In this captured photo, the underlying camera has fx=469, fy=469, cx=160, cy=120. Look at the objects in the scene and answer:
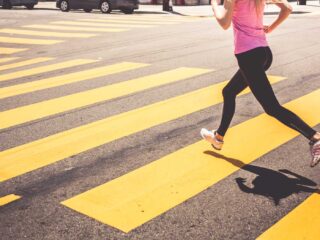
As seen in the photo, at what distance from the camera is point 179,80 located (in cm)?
791

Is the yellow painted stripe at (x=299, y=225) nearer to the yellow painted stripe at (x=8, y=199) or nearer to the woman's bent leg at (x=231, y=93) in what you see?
the woman's bent leg at (x=231, y=93)

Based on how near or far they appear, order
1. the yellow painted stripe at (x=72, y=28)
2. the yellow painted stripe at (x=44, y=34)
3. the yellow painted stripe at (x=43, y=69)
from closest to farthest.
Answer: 1. the yellow painted stripe at (x=43, y=69)
2. the yellow painted stripe at (x=44, y=34)
3. the yellow painted stripe at (x=72, y=28)

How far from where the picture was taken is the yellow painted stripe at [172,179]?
348cm

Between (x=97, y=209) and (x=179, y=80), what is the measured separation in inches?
183

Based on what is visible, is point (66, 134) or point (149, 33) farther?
point (149, 33)

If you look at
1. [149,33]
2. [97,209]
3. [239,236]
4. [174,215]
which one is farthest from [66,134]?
[149,33]

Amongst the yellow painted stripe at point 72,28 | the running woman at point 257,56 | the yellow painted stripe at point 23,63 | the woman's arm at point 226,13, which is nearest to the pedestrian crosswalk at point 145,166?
the running woman at point 257,56

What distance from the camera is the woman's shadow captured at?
371 centimetres

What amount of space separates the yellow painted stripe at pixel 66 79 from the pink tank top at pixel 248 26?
470cm

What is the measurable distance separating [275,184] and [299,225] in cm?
69

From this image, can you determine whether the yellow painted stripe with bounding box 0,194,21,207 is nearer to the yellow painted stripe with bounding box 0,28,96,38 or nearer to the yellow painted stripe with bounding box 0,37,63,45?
the yellow painted stripe with bounding box 0,37,63,45

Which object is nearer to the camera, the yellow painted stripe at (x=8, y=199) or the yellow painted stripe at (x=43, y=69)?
the yellow painted stripe at (x=8, y=199)

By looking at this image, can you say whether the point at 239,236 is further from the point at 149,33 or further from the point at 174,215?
the point at 149,33

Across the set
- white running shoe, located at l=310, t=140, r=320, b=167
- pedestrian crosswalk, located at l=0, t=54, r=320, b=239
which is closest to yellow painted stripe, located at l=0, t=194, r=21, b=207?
pedestrian crosswalk, located at l=0, t=54, r=320, b=239
